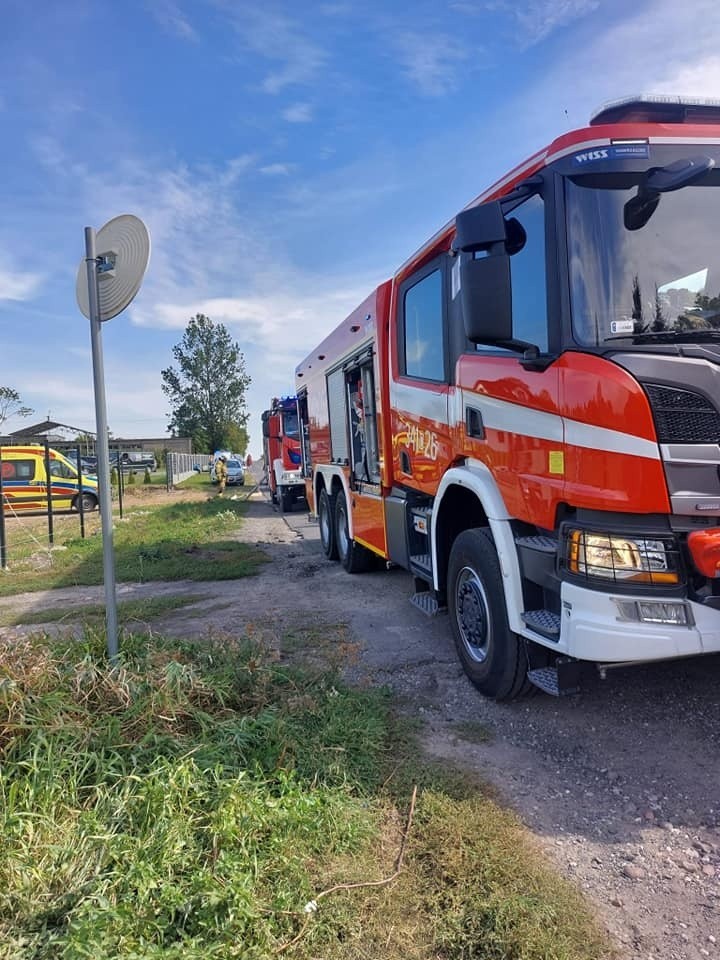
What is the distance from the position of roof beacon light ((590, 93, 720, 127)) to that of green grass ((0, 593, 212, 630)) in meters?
5.45

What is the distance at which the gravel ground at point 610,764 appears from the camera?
228 cm

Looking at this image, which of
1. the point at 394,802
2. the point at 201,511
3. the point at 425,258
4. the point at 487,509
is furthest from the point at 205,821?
the point at 201,511

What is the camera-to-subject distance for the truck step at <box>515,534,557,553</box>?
313cm

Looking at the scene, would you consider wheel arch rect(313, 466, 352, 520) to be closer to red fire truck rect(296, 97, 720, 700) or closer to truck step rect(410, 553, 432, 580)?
truck step rect(410, 553, 432, 580)

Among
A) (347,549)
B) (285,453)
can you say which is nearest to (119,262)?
(347,549)

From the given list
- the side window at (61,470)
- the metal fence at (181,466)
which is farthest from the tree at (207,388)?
the side window at (61,470)

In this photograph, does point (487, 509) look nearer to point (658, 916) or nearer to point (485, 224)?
point (485, 224)

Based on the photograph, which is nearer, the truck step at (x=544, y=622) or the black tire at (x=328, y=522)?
the truck step at (x=544, y=622)

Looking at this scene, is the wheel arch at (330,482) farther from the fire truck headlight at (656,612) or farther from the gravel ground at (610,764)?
the fire truck headlight at (656,612)

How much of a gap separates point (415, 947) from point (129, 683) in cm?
195

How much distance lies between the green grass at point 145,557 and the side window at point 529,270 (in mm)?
5949

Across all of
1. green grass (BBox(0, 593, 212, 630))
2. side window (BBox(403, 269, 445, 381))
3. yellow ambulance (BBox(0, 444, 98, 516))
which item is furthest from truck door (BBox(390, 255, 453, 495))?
yellow ambulance (BBox(0, 444, 98, 516))

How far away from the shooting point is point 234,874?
7.23ft

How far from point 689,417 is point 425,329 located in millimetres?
2694
